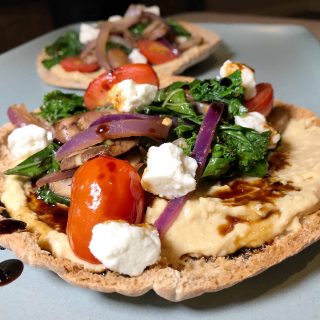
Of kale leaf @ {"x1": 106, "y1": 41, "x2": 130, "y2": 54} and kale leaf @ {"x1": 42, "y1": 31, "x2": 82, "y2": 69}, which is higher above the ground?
kale leaf @ {"x1": 106, "y1": 41, "x2": 130, "y2": 54}

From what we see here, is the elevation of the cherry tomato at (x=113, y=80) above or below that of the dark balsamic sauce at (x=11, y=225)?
above

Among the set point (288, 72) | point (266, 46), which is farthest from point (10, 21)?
point (288, 72)

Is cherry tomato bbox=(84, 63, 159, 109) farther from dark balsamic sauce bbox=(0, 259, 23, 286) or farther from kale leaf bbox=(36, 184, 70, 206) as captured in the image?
dark balsamic sauce bbox=(0, 259, 23, 286)

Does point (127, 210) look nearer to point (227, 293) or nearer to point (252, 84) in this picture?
point (227, 293)

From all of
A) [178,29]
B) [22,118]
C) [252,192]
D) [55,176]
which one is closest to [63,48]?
[178,29]

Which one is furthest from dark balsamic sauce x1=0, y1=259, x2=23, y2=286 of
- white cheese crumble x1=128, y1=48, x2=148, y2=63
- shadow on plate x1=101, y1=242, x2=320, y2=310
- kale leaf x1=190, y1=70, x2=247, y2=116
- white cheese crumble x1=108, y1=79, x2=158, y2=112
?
white cheese crumble x1=128, y1=48, x2=148, y2=63

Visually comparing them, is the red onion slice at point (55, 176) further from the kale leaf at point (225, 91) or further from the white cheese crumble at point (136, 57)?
the white cheese crumble at point (136, 57)

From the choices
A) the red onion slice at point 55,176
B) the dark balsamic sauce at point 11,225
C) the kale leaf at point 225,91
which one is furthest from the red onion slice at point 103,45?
the dark balsamic sauce at point 11,225
